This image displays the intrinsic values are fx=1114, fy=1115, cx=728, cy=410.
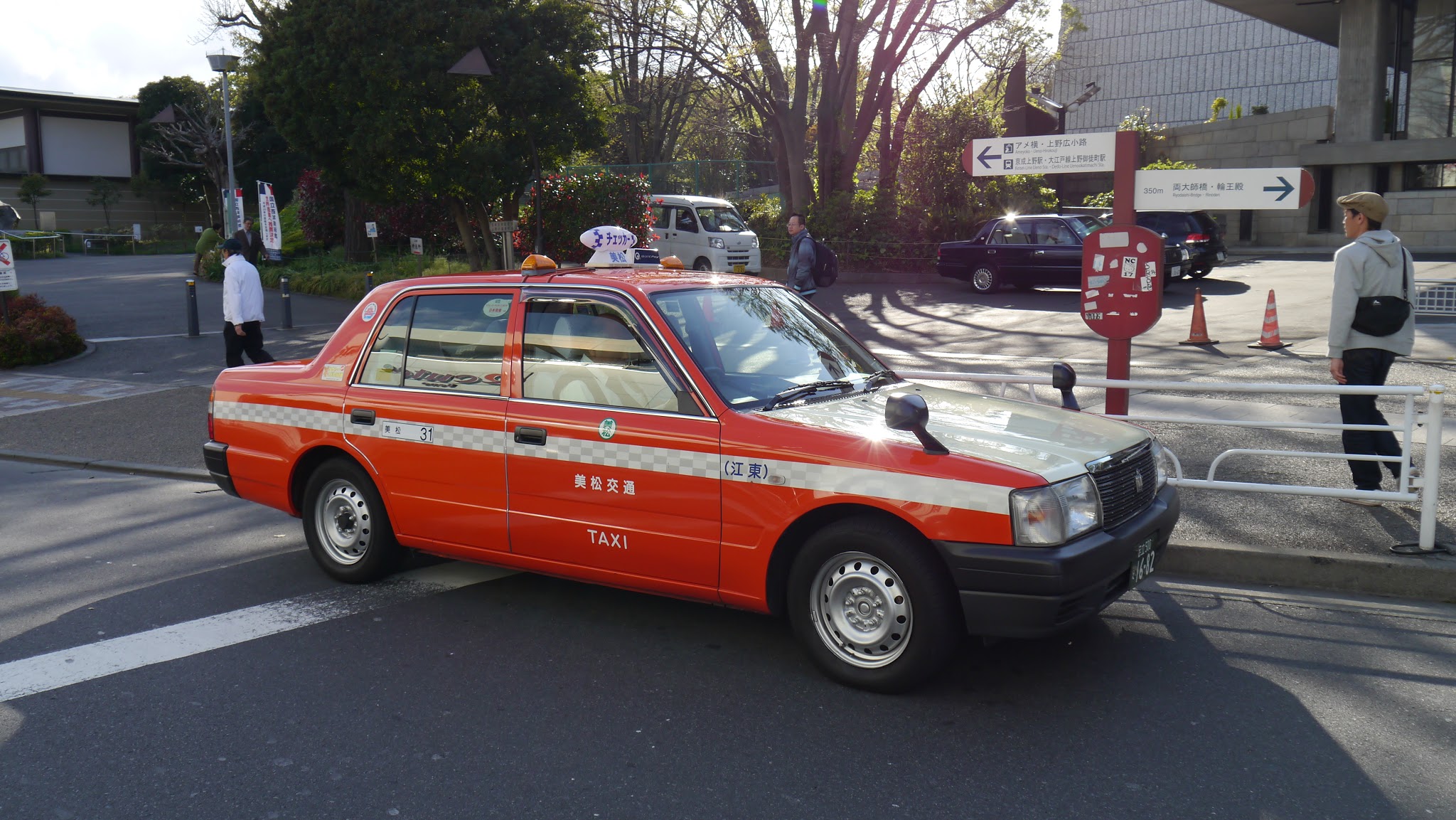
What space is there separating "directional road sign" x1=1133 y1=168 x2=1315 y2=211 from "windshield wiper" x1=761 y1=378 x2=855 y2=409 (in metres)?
3.17

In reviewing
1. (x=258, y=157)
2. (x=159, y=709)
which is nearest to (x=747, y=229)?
(x=159, y=709)

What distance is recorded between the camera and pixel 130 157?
5928cm

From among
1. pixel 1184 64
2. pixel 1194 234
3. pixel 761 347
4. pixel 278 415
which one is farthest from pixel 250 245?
pixel 1184 64

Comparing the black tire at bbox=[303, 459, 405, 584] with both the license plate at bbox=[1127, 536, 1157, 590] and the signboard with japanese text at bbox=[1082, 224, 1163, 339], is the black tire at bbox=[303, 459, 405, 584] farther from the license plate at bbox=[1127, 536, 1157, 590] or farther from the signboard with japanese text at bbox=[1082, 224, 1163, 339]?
the signboard with japanese text at bbox=[1082, 224, 1163, 339]

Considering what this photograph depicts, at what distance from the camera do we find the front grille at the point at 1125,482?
449 centimetres

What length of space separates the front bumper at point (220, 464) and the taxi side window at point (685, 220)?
19014mm

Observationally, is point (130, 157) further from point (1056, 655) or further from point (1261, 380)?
point (1056, 655)

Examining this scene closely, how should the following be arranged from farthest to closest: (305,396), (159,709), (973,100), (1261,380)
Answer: (973,100) < (1261,380) < (305,396) < (159,709)

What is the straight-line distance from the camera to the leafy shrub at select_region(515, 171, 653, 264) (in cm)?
2431

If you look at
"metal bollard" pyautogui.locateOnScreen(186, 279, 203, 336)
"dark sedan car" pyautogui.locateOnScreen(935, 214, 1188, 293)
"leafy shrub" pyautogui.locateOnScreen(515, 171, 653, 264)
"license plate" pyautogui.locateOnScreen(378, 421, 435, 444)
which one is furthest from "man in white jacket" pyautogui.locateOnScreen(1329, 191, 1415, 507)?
"leafy shrub" pyautogui.locateOnScreen(515, 171, 653, 264)

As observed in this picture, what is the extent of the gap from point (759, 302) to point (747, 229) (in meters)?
20.5

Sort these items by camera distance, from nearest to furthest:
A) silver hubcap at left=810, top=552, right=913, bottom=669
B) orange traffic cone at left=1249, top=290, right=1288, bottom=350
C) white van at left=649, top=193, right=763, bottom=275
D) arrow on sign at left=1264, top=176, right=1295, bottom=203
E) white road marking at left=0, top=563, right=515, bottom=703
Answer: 1. silver hubcap at left=810, top=552, right=913, bottom=669
2. white road marking at left=0, top=563, right=515, bottom=703
3. arrow on sign at left=1264, top=176, right=1295, bottom=203
4. orange traffic cone at left=1249, top=290, right=1288, bottom=350
5. white van at left=649, top=193, right=763, bottom=275

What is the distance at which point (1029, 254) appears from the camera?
73.7ft

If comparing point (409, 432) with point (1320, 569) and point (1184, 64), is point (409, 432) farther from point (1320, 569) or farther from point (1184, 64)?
point (1184, 64)
